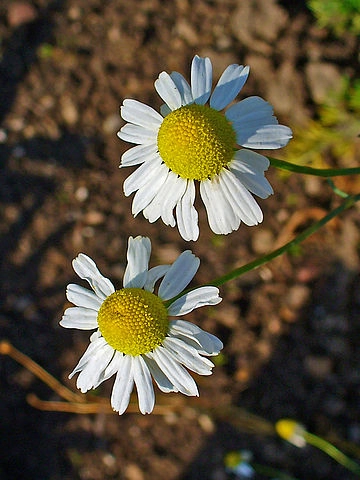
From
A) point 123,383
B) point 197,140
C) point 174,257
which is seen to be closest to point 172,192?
point 197,140

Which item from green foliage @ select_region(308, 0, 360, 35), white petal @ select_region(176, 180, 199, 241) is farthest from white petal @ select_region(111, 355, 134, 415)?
green foliage @ select_region(308, 0, 360, 35)

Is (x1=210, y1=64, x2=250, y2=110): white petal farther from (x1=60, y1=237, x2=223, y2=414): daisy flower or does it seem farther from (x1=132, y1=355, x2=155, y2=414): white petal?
(x1=132, y1=355, x2=155, y2=414): white petal

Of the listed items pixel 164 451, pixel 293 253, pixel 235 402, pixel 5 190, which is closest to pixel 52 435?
pixel 164 451

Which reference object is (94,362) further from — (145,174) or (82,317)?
(145,174)

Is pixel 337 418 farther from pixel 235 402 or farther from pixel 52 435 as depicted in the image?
pixel 52 435

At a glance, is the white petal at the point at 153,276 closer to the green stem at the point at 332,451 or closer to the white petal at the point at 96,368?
the white petal at the point at 96,368

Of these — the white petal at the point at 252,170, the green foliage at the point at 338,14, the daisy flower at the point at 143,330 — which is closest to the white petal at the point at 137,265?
the daisy flower at the point at 143,330
